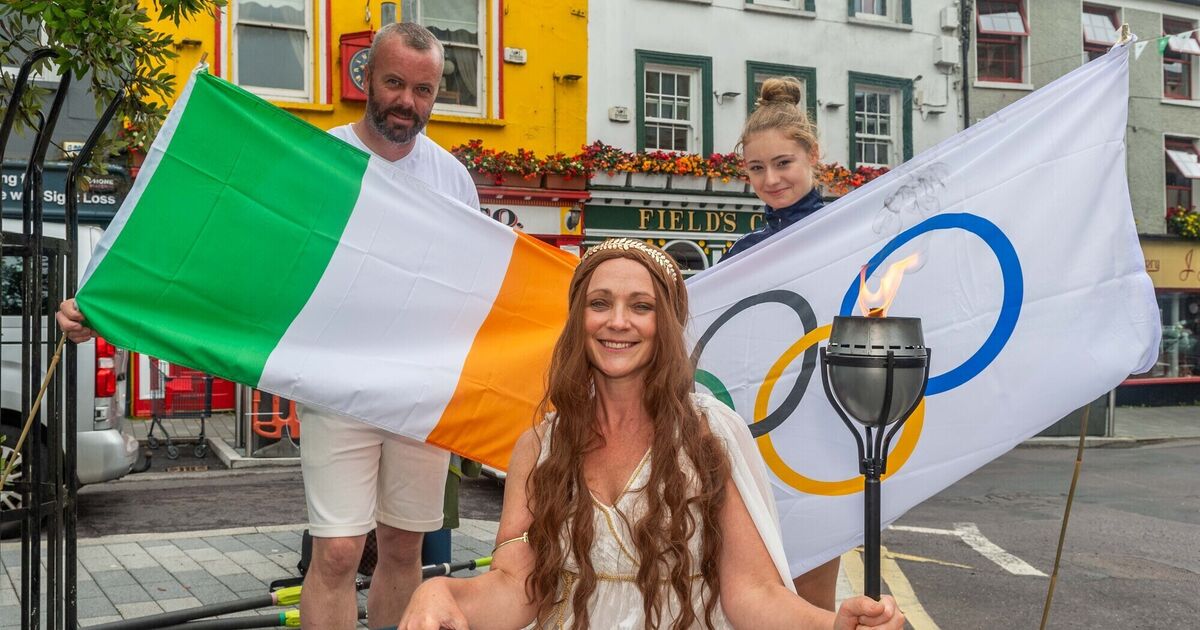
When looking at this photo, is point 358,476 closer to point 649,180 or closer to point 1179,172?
point 649,180

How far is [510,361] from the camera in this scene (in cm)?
356

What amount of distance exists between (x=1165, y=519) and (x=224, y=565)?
707 cm

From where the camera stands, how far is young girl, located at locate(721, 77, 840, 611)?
3.33 m

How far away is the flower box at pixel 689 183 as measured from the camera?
19.2 metres

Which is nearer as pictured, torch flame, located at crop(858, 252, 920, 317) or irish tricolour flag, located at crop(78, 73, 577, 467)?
torch flame, located at crop(858, 252, 920, 317)

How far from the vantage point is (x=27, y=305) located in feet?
10.5

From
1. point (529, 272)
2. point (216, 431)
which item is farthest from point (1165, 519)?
point (216, 431)

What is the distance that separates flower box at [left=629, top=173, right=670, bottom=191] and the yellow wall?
114 centimetres

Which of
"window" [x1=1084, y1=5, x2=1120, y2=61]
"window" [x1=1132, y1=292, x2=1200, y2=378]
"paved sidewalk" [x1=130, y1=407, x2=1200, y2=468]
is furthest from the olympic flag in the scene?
"window" [x1=1084, y1=5, x2=1120, y2=61]

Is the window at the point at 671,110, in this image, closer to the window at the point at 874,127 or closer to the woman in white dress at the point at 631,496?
the window at the point at 874,127

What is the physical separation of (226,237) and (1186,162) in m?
25.3

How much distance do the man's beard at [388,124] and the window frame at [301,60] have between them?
13477mm

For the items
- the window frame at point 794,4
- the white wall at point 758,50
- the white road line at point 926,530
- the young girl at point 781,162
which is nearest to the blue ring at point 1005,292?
the young girl at point 781,162

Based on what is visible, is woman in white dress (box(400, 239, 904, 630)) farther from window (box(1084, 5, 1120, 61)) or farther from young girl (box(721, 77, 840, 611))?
window (box(1084, 5, 1120, 61))
